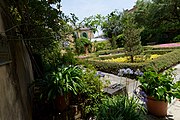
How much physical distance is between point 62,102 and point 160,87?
1.75 meters

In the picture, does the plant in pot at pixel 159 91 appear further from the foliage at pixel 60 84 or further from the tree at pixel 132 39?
the tree at pixel 132 39

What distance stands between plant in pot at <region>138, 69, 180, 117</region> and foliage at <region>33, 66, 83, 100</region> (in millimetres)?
1316

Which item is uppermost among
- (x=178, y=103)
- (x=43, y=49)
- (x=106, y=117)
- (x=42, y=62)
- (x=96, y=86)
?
(x=43, y=49)

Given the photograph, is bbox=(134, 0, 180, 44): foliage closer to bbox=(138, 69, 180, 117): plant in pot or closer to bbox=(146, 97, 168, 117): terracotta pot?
bbox=(138, 69, 180, 117): plant in pot

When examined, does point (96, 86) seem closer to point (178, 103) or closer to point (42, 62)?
point (42, 62)

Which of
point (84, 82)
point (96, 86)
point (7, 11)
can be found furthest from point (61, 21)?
point (96, 86)

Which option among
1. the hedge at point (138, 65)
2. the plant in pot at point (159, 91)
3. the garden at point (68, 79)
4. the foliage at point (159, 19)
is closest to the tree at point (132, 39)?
the hedge at point (138, 65)

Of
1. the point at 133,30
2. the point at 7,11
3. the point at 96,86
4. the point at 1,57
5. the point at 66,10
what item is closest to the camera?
the point at 1,57

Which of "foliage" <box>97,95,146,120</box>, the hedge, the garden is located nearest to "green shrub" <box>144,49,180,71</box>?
the hedge

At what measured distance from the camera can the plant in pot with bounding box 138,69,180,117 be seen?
3.23 m

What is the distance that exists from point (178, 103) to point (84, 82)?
2285 millimetres

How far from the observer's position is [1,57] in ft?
6.91

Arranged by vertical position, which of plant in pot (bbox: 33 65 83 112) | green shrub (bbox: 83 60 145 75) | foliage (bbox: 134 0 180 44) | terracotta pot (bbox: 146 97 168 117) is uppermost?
foliage (bbox: 134 0 180 44)

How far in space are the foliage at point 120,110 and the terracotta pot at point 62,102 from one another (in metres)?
0.58
